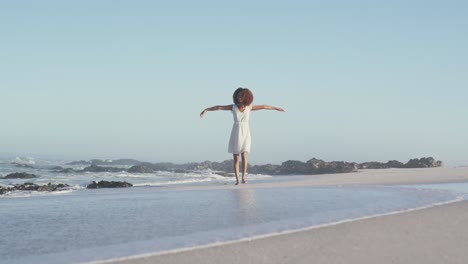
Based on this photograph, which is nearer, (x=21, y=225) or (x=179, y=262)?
(x=179, y=262)

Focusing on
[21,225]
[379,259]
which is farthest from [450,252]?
[21,225]

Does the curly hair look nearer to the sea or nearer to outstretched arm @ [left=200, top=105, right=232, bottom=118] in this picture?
outstretched arm @ [left=200, top=105, right=232, bottom=118]

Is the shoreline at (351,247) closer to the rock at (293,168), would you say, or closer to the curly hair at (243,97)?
the curly hair at (243,97)

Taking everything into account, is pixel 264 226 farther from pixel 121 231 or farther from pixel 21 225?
pixel 21 225

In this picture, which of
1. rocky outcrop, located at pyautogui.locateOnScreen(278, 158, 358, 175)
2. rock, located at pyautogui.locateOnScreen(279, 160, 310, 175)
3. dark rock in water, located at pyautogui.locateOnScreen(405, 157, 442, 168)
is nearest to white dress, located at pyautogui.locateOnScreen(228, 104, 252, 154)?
rocky outcrop, located at pyautogui.locateOnScreen(278, 158, 358, 175)

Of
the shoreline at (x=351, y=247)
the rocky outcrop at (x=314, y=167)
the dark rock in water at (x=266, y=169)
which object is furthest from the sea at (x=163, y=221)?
the dark rock in water at (x=266, y=169)

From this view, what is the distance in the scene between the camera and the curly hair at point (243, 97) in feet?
34.0

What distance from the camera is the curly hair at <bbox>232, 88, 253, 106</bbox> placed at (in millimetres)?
10367

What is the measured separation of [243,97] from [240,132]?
0.75m

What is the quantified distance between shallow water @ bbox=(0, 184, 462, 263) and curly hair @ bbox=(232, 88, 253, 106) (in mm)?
3950

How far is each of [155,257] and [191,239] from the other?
61cm

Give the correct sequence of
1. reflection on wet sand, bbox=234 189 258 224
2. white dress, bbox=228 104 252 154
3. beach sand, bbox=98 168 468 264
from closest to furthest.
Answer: beach sand, bbox=98 168 468 264, reflection on wet sand, bbox=234 189 258 224, white dress, bbox=228 104 252 154

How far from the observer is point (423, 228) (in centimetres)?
373

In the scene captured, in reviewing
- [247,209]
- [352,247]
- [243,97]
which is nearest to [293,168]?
[243,97]
